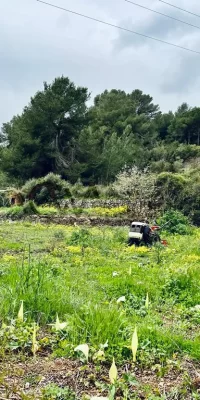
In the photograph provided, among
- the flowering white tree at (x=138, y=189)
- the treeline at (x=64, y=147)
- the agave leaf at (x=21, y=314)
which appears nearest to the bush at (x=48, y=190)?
the flowering white tree at (x=138, y=189)

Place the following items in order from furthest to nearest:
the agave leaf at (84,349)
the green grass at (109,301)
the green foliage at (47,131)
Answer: the green foliage at (47,131) → the green grass at (109,301) → the agave leaf at (84,349)

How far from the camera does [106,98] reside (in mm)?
49719

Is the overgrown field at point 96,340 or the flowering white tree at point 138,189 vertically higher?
the flowering white tree at point 138,189

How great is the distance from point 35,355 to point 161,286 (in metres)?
2.49

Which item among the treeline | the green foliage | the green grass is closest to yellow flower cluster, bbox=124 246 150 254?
the green grass

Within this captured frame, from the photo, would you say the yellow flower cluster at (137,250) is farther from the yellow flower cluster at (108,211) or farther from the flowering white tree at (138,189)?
the flowering white tree at (138,189)

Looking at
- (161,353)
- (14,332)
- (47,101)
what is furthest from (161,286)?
(47,101)

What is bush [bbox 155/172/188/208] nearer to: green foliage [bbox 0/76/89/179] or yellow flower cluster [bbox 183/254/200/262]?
yellow flower cluster [bbox 183/254/200/262]

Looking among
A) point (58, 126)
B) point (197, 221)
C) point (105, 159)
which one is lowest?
point (197, 221)

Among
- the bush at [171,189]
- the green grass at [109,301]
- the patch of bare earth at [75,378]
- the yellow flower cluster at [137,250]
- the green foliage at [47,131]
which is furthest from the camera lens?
the green foliage at [47,131]

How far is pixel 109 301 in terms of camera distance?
422 cm

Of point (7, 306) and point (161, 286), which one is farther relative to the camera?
point (161, 286)

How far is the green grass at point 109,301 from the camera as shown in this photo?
287 cm

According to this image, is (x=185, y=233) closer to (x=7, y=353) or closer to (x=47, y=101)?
(x=7, y=353)
